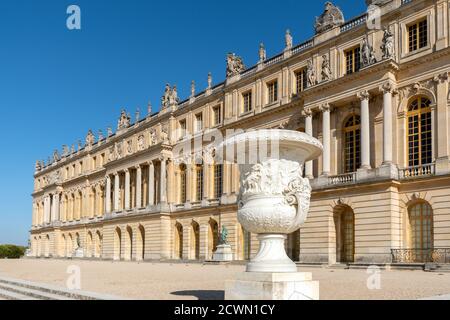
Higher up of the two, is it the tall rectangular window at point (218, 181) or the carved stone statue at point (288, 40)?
the carved stone statue at point (288, 40)

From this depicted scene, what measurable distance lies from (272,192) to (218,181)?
34.5 metres

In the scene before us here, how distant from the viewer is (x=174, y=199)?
5025 cm

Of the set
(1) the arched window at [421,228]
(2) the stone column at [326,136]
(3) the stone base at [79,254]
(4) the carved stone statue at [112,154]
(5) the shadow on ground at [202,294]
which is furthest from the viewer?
(3) the stone base at [79,254]

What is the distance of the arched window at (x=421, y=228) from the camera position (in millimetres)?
27391

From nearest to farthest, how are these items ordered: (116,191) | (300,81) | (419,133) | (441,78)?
(441,78) → (419,133) → (300,81) → (116,191)

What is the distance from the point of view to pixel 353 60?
33.0 meters

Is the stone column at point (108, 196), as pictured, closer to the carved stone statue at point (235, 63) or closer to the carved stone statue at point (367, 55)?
the carved stone statue at point (235, 63)

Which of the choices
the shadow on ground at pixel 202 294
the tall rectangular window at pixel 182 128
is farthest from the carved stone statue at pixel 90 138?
the shadow on ground at pixel 202 294

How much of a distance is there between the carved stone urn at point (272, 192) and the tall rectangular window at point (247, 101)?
30564mm

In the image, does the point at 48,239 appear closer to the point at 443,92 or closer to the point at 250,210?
the point at 443,92

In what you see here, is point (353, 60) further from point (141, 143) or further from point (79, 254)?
point (79, 254)

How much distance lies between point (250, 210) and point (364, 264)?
727 inches

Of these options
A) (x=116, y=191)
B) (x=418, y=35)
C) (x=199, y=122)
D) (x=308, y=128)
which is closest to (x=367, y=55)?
(x=418, y=35)
